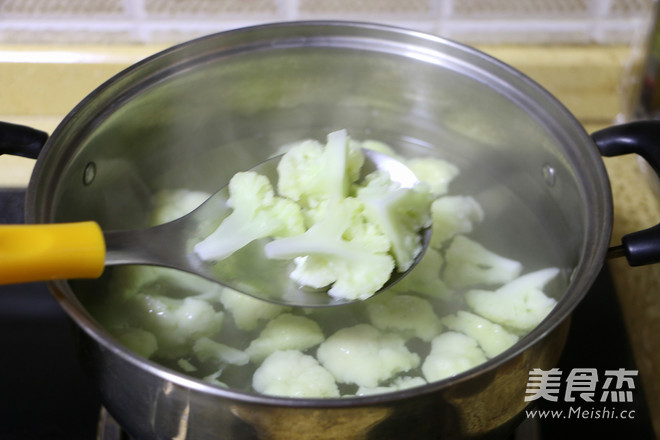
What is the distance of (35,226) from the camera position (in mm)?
654

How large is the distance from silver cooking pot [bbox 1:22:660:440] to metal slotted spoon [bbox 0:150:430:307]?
0.03 meters

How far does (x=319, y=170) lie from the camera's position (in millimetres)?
901

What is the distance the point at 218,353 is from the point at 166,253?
0.15m

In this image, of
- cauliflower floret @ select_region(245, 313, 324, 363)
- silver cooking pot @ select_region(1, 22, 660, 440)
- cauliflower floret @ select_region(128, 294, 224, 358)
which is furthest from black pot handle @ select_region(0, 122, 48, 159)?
cauliflower floret @ select_region(245, 313, 324, 363)

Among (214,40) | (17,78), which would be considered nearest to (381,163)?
(214,40)

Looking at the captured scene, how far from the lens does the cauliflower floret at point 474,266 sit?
3.20ft

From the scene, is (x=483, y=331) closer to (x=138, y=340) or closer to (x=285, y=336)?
(x=285, y=336)

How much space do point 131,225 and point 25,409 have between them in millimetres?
296

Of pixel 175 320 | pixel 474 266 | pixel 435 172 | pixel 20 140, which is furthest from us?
pixel 435 172

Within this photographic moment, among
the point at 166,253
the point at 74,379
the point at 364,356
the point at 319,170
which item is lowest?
the point at 74,379

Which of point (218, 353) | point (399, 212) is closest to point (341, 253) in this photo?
point (399, 212)

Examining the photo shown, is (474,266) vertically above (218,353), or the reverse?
(474,266)

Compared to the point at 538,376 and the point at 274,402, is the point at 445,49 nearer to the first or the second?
the point at 538,376

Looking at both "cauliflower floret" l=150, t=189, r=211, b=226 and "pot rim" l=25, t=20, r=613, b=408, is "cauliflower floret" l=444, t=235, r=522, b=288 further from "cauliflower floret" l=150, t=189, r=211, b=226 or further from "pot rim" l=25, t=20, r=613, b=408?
"cauliflower floret" l=150, t=189, r=211, b=226
